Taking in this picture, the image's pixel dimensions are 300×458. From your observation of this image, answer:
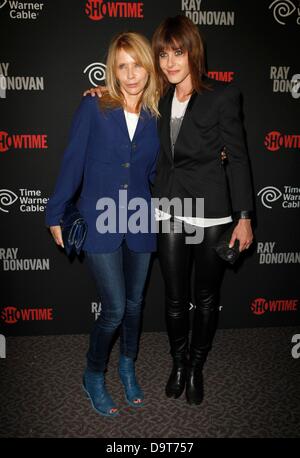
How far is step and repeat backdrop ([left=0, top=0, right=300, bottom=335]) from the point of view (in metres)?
2.73

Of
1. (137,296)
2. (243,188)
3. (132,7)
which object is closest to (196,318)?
(137,296)

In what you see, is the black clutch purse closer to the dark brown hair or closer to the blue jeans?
the blue jeans

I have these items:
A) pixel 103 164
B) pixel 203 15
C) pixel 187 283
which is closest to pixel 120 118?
pixel 103 164

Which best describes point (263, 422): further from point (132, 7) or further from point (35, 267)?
point (132, 7)

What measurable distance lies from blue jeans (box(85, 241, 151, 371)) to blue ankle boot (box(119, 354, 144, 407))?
0.07 meters

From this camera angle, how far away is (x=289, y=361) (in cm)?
291

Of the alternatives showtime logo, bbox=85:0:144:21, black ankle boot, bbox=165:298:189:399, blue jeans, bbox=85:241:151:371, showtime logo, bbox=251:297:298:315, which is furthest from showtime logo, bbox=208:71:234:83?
showtime logo, bbox=251:297:298:315

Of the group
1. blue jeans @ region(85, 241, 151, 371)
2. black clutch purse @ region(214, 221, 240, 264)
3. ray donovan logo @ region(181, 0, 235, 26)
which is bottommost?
blue jeans @ region(85, 241, 151, 371)

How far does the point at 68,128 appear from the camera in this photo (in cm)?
290

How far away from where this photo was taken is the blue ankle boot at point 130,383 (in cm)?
243

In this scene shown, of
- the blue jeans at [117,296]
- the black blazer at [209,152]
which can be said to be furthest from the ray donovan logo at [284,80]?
the blue jeans at [117,296]

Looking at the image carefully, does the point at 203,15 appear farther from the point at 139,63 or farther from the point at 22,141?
the point at 22,141

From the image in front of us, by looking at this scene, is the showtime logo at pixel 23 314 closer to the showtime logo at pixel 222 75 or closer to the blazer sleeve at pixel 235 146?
the blazer sleeve at pixel 235 146

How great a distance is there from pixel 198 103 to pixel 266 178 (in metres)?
1.25
